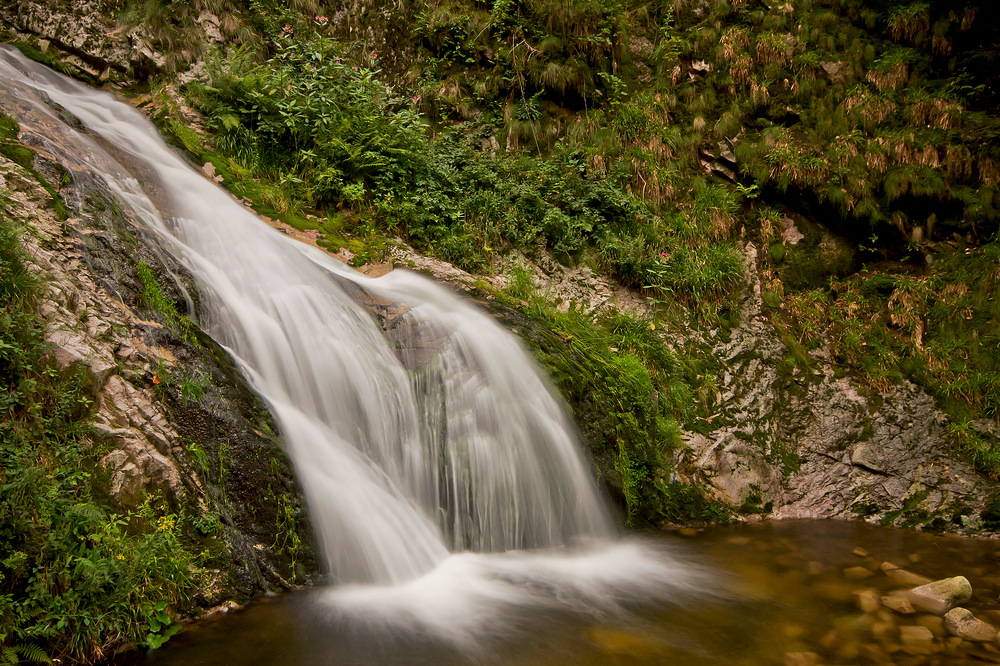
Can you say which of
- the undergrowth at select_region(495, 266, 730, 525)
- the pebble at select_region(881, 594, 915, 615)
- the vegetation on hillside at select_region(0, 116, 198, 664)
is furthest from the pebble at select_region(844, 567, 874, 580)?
the vegetation on hillside at select_region(0, 116, 198, 664)

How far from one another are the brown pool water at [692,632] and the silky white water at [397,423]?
0.23 m

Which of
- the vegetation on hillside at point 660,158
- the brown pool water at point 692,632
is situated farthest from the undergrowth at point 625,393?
the brown pool water at point 692,632

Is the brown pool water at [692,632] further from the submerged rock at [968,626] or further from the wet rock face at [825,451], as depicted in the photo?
the wet rock face at [825,451]

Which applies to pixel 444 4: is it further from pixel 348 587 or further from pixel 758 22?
pixel 348 587

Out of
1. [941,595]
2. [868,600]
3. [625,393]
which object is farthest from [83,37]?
[941,595]

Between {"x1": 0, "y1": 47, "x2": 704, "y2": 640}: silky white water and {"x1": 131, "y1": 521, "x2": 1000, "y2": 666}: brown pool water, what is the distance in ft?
0.76

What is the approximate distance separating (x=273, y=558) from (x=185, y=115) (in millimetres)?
6080

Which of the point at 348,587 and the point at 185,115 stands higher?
the point at 185,115

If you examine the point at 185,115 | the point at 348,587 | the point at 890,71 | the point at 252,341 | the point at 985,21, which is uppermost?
the point at 985,21

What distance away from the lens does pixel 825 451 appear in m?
6.18

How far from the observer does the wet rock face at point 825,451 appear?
19.1 ft

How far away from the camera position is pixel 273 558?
3604mm

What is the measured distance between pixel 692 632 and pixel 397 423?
2.47 m

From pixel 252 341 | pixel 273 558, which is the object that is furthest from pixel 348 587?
pixel 252 341
